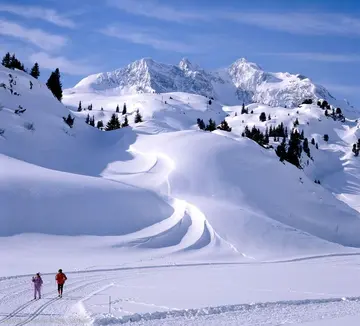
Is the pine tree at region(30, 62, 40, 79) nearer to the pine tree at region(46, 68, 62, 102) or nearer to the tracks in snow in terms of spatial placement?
the pine tree at region(46, 68, 62, 102)

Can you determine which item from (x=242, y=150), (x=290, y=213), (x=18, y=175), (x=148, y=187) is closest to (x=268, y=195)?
(x=290, y=213)

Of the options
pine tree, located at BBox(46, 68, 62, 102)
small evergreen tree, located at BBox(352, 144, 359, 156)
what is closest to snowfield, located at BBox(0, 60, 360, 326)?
pine tree, located at BBox(46, 68, 62, 102)

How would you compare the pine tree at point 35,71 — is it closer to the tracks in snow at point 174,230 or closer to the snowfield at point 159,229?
the snowfield at point 159,229

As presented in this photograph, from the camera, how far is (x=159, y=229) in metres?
47.8

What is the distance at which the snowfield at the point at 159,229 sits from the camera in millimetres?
22891

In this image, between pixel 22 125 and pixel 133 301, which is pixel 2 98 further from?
pixel 133 301

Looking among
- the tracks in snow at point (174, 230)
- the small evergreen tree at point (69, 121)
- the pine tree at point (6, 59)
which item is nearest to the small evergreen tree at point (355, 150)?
the small evergreen tree at point (69, 121)

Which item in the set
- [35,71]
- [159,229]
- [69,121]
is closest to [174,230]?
[159,229]

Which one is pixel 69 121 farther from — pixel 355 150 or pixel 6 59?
pixel 355 150

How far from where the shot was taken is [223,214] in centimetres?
5344

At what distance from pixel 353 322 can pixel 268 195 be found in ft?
142

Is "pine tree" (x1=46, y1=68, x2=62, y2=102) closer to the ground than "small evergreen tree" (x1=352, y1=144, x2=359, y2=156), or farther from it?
farther from it

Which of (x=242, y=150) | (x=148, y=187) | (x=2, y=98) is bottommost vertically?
(x=148, y=187)

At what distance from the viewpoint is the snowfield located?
2289 cm
